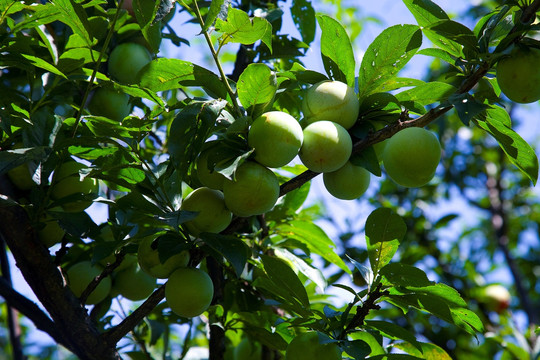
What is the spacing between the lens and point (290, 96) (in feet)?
6.02

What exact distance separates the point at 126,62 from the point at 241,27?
2.30 ft

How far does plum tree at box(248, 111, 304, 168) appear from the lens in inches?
46.6

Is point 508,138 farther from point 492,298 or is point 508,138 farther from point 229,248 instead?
point 492,298

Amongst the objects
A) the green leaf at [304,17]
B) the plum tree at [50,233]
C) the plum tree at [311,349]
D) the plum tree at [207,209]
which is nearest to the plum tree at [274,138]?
the plum tree at [207,209]

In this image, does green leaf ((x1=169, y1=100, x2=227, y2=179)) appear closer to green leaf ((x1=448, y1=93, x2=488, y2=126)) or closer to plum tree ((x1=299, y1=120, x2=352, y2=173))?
plum tree ((x1=299, y1=120, x2=352, y2=173))

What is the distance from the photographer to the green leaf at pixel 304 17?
2.02m

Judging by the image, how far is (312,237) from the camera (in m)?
1.81

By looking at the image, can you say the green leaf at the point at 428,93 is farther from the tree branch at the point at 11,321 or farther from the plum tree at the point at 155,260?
the tree branch at the point at 11,321

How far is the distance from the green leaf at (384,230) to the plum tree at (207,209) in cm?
35

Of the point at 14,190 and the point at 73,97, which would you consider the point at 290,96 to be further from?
the point at 14,190

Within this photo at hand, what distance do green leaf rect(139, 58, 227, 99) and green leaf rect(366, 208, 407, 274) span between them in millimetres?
463

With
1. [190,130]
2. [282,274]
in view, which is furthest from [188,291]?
[190,130]

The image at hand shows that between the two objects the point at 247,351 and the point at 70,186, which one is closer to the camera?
the point at 70,186

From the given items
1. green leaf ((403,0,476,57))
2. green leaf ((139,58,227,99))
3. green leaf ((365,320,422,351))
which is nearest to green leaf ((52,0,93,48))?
green leaf ((139,58,227,99))
